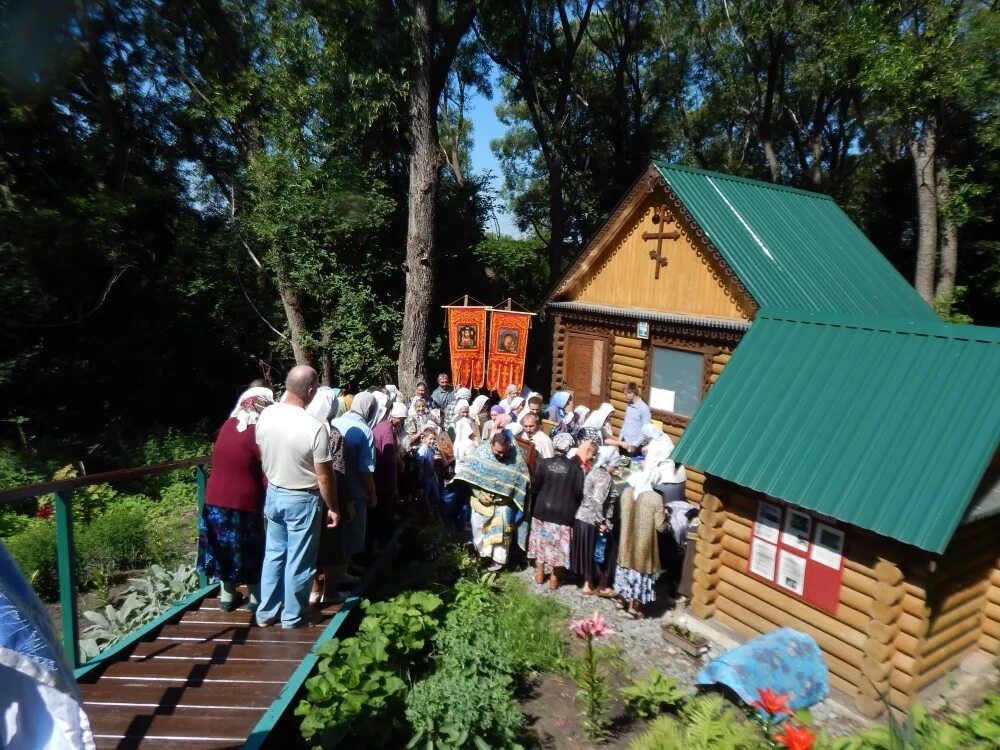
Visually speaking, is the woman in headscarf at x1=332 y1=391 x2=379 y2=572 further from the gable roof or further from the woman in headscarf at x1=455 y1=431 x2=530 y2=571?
the gable roof

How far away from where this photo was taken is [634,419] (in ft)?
33.9

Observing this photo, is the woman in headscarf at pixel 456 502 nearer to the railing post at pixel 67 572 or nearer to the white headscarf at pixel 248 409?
the white headscarf at pixel 248 409

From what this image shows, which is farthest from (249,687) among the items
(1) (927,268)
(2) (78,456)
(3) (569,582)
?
(1) (927,268)

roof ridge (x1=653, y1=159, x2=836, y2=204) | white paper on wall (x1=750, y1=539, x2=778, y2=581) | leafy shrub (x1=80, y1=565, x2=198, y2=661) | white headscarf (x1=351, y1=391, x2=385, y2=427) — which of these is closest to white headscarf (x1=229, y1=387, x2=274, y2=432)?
white headscarf (x1=351, y1=391, x2=385, y2=427)

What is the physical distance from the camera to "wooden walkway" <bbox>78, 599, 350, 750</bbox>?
3.61 m

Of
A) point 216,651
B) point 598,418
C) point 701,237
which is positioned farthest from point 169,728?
point 701,237

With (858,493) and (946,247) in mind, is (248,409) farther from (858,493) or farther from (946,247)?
(946,247)

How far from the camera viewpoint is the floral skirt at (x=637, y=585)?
6.86 m

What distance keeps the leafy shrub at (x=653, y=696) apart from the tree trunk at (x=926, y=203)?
1556 cm

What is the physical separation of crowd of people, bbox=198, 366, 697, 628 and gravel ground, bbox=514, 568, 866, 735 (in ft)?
0.49

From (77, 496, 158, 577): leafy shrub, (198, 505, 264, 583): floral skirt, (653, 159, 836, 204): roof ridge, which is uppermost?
(653, 159, 836, 204): roof ridge

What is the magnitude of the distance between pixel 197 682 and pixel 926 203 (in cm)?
1968

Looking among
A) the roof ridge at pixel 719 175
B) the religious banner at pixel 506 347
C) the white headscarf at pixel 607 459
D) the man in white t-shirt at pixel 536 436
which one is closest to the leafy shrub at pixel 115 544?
the man in white t-shirt at pixel 536 436

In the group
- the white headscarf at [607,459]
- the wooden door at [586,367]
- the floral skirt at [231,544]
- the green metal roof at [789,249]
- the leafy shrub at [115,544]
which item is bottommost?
the leafy shrub at [115,544]
